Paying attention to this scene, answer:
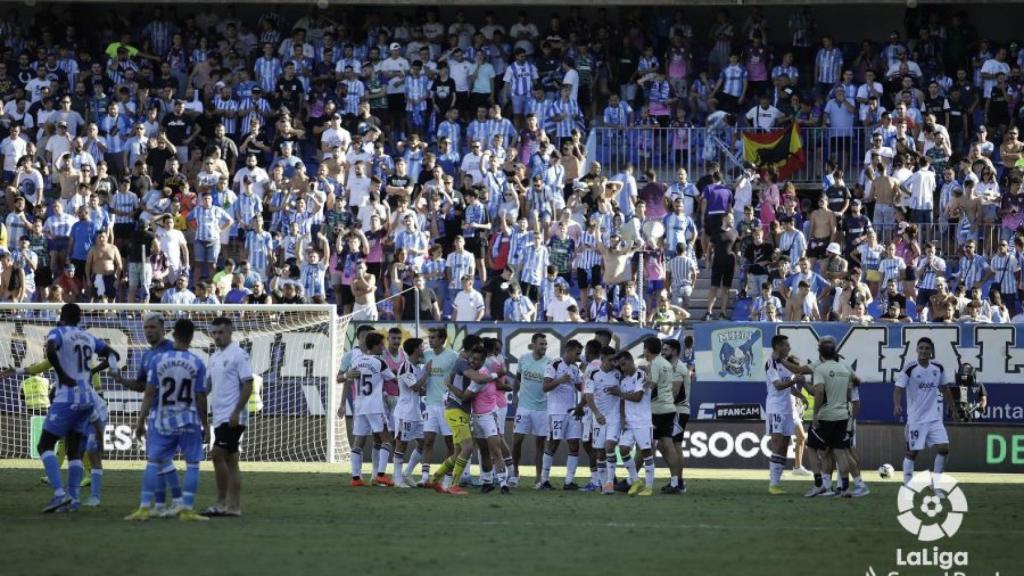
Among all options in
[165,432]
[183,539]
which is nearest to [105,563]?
[183,539]

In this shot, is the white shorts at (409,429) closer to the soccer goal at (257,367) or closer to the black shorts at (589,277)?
the soccer goal at (257,367)

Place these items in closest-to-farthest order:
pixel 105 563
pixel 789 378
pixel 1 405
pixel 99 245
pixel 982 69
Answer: pixel 105 563 → pixel 789 378 → pixel 1 405 → pixel 99 245 → pixel 982 69

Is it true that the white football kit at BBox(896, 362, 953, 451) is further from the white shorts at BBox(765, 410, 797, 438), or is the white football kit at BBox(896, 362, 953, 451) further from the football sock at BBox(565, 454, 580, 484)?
the football sock at BBox(565, 454, 580, 484)

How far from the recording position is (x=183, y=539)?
555 inches

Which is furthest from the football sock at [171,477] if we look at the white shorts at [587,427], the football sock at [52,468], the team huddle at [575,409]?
the white shorts at [587,427]

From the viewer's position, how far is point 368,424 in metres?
20.7

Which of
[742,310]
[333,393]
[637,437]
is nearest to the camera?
[637,437]

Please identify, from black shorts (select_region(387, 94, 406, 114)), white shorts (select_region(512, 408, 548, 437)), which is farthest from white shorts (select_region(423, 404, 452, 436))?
black shorts (select_region(387, 94, 406, 114))

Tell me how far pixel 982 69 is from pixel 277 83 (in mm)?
14877

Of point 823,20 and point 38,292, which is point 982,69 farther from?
point 38,292

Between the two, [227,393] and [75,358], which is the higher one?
[75,358]

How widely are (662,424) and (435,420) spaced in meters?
2.92

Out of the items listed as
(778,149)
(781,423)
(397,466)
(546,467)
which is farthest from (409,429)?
(778,149)

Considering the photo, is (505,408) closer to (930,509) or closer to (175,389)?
(930,509)
